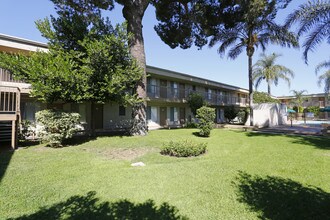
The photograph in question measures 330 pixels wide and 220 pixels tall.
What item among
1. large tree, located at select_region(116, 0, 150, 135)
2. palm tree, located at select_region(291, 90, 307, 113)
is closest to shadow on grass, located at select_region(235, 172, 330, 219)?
large tree, located at select_region(116, 0, 150, 135)

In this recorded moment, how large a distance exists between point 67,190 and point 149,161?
326 cm

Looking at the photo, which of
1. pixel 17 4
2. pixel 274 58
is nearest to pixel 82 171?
pixel 17 4

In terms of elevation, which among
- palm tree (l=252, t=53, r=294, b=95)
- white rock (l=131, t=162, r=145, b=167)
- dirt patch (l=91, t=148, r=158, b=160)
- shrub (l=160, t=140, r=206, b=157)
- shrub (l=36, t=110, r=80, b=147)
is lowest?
white rock (l=131, t=162, r=145, b=167)

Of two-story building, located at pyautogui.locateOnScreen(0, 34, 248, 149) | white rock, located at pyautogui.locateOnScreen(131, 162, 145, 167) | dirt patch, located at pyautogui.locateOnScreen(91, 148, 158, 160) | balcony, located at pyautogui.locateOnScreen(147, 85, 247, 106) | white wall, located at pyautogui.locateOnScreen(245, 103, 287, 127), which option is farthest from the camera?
white wall, located at pyautogui.locateOnScreen(245, 103, 287, 127)

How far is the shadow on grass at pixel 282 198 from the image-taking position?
3684 millimetres

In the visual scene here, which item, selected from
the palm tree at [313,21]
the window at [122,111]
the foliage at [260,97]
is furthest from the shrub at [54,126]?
the foliage at [260,97]

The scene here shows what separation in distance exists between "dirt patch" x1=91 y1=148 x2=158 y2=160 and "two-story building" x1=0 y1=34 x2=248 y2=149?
4.70 metres

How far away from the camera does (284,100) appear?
5256 cm

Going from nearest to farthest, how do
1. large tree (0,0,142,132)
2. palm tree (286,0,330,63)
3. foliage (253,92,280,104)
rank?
large tree (0,0,142,132) → palm tree (286,0,330,63) → foliage (253,92,280,104)

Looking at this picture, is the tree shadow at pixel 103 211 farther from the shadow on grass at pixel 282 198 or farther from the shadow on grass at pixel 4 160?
the shadow on grass at pixel 4 160

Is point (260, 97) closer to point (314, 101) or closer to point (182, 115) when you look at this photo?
point (182, 115)

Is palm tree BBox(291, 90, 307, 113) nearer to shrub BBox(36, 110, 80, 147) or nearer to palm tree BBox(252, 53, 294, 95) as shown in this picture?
palm tree BBox(252, 53, 294, 95)

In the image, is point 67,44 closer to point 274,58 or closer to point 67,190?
point 67,190

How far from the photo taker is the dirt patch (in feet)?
26.9
